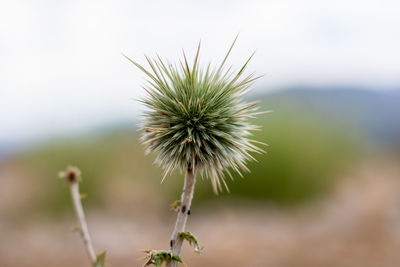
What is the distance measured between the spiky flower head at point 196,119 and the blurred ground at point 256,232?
1017 centimetres

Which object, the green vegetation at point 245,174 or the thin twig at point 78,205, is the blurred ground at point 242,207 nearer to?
the green vegetation at point 245,174

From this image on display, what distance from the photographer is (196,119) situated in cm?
280

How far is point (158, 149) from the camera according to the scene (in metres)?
2.94

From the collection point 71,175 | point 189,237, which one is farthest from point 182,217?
point 71,175

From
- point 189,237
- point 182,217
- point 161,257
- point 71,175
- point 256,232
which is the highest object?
point 71,175

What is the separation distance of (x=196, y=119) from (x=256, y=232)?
12595 mm

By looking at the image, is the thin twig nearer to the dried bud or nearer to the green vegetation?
the dried bud

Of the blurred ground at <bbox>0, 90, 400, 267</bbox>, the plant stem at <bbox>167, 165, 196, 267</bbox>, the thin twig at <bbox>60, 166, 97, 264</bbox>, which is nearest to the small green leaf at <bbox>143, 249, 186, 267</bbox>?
the plant stem at <bbox>167, 165, 196, 267</bbox>

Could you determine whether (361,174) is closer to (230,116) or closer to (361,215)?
(361,215)

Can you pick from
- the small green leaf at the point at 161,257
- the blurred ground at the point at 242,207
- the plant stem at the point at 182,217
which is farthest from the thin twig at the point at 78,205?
the blurred ground at the point at 242,207

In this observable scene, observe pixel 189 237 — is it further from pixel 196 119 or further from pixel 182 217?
pixel 196 119

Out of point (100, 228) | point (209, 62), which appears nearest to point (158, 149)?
point (209, 62)

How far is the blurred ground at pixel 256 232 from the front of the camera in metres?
12.5

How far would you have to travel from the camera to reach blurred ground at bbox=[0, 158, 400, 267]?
1248cm
